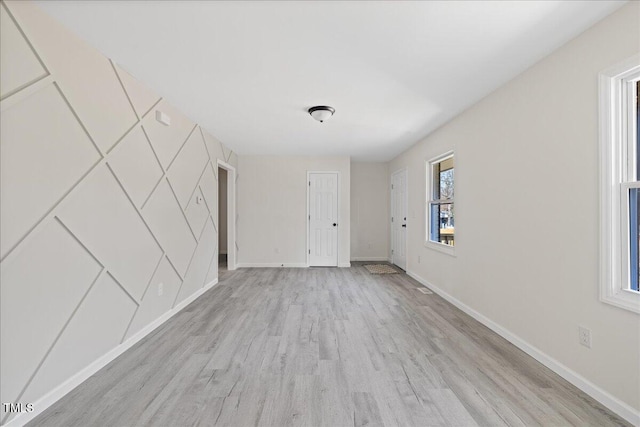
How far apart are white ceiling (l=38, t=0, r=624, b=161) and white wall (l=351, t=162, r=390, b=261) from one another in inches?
146

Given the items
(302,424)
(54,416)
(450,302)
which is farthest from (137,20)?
(450,302)

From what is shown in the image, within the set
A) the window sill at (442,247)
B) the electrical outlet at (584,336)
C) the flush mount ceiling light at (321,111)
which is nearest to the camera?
the electrical outlet at (584,336)

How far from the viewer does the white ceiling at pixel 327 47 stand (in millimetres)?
1783

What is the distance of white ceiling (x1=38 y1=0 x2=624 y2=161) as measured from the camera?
1783 millimetres

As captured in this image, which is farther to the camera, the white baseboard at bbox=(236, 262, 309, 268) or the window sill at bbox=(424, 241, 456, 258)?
the white baseboard at bbox=(236, 262, 309, 268)

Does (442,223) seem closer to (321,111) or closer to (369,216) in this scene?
(321,111)

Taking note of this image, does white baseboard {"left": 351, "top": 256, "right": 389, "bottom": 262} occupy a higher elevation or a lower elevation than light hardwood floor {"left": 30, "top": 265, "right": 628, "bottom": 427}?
higher

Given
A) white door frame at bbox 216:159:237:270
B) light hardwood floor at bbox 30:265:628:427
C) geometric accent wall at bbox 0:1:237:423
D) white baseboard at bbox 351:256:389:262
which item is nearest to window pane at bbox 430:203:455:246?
light hardwood floor at bbox 30:265:628:427

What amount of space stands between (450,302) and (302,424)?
2.79 metres

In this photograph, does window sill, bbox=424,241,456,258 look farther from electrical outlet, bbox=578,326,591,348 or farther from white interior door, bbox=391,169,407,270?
electrical outlet, bbox=578,326,591,348

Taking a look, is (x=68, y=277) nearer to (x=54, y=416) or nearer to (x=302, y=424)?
(x=54, y=416)

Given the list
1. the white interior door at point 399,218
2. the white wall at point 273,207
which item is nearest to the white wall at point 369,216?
the white interior door at point 399,218

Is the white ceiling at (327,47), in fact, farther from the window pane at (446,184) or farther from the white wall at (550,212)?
the window pane at (446,184)

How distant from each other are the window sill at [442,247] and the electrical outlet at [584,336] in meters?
1.80
